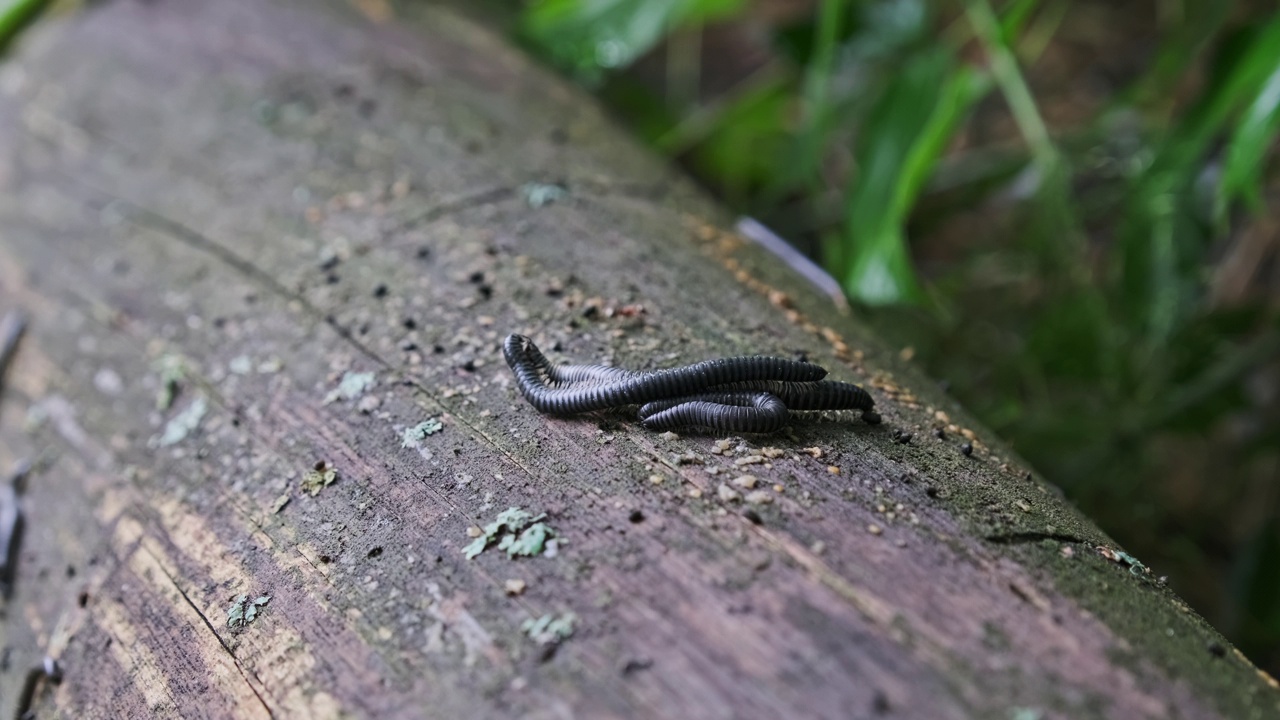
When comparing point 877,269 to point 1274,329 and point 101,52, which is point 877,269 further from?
point 101,52

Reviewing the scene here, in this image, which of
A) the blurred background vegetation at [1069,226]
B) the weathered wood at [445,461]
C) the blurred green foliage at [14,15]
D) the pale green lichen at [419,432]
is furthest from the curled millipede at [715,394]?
the blurred green foliage at [14,15]

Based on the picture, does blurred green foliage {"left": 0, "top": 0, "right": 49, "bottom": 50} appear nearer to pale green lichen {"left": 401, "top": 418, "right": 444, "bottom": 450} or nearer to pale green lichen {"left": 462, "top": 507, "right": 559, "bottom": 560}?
pale green lichen {"left": 401, "top": 418, "right": 444, "bottom": 450}

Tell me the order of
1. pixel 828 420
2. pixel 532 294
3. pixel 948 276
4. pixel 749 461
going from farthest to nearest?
pixel 948 276 < pixel 532 294 < pixel 828 420 < pixel 749 461

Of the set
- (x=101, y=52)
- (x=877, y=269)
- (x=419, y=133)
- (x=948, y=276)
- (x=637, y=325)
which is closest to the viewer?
(x=637, y=325)

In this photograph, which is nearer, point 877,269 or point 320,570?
point 320,570

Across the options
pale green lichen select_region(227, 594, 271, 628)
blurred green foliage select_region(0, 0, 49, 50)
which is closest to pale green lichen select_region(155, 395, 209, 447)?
pale green lichen select_region(227, 594, 271, 628)

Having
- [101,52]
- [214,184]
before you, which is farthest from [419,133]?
[101,52]

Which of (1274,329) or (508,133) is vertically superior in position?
(1274,329)
